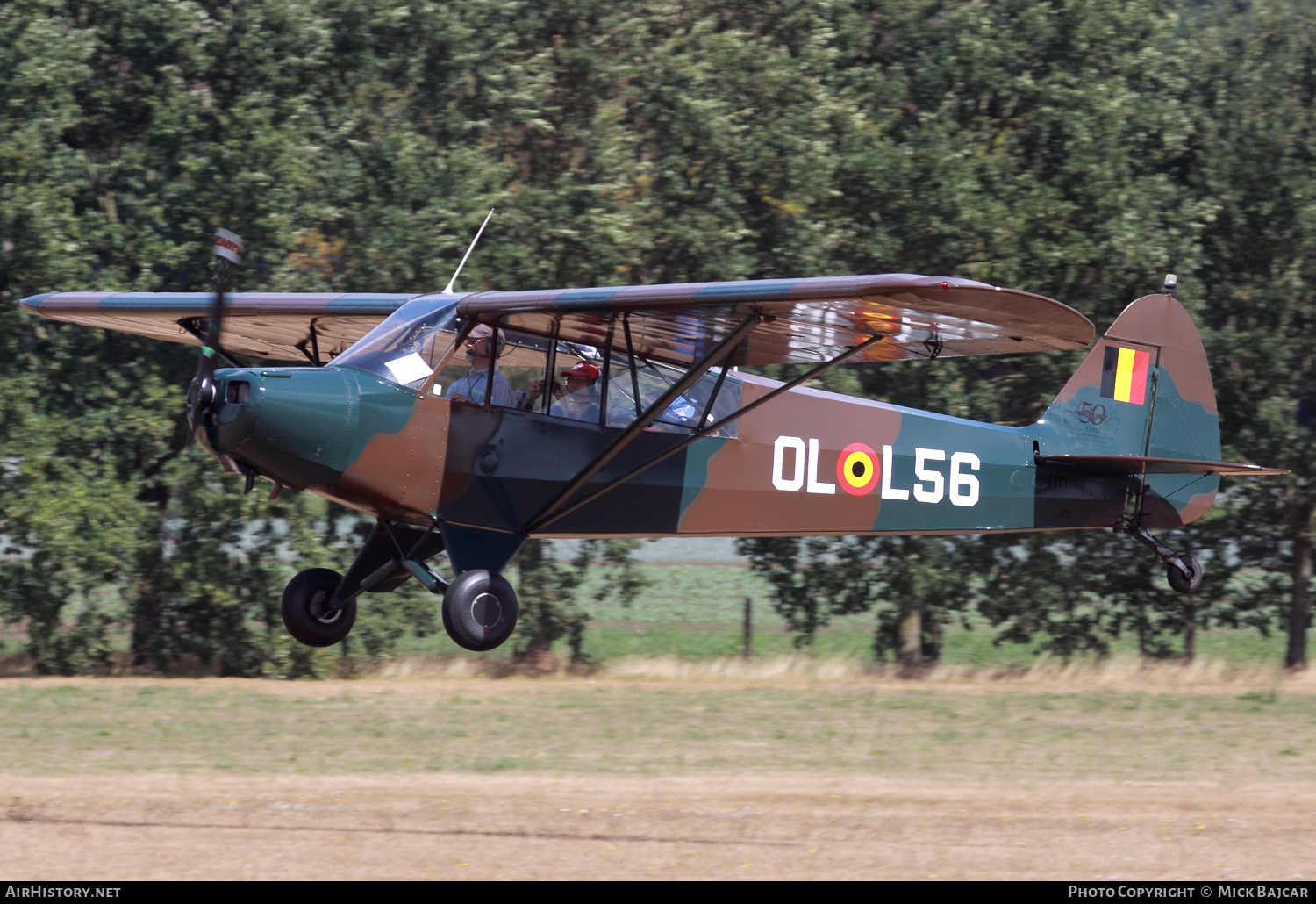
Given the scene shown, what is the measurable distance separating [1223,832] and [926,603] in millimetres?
8531

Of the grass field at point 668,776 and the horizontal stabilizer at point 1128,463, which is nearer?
the grass field at point 668,776

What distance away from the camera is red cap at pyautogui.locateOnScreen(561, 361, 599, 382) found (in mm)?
9406

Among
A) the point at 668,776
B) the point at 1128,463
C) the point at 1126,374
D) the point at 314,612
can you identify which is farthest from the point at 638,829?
the point at 1126,374

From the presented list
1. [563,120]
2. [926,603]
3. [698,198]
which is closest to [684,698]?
[926,603]

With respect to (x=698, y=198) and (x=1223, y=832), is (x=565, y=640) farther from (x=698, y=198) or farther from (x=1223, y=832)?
(x=1223, y=832)

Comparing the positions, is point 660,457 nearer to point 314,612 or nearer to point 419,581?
point 419,581

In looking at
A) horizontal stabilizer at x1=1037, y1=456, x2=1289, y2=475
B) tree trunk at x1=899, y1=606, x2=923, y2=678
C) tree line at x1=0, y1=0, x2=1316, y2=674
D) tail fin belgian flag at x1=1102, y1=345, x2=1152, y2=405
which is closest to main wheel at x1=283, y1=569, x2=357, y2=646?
horizontal stabilizer at x1=1037, y1=456, x2=1289, y2=475

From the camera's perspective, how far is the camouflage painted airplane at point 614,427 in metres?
8.30

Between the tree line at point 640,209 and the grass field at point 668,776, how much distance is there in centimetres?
139

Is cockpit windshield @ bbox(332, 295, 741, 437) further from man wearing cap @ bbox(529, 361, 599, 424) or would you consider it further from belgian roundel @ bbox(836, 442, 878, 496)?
belgian roundel @ bbox(836, 442, 878, 496)

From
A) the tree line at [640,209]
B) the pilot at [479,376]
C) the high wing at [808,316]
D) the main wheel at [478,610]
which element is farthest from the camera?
the tree line at [640,209]

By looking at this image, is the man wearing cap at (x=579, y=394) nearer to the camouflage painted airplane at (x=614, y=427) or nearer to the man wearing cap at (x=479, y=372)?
the camouflage painted airplane at (x=614, y=427)

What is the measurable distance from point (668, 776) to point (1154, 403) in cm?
547

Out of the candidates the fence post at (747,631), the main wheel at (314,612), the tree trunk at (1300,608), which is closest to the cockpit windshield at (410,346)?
the main wheel at (314,612)
